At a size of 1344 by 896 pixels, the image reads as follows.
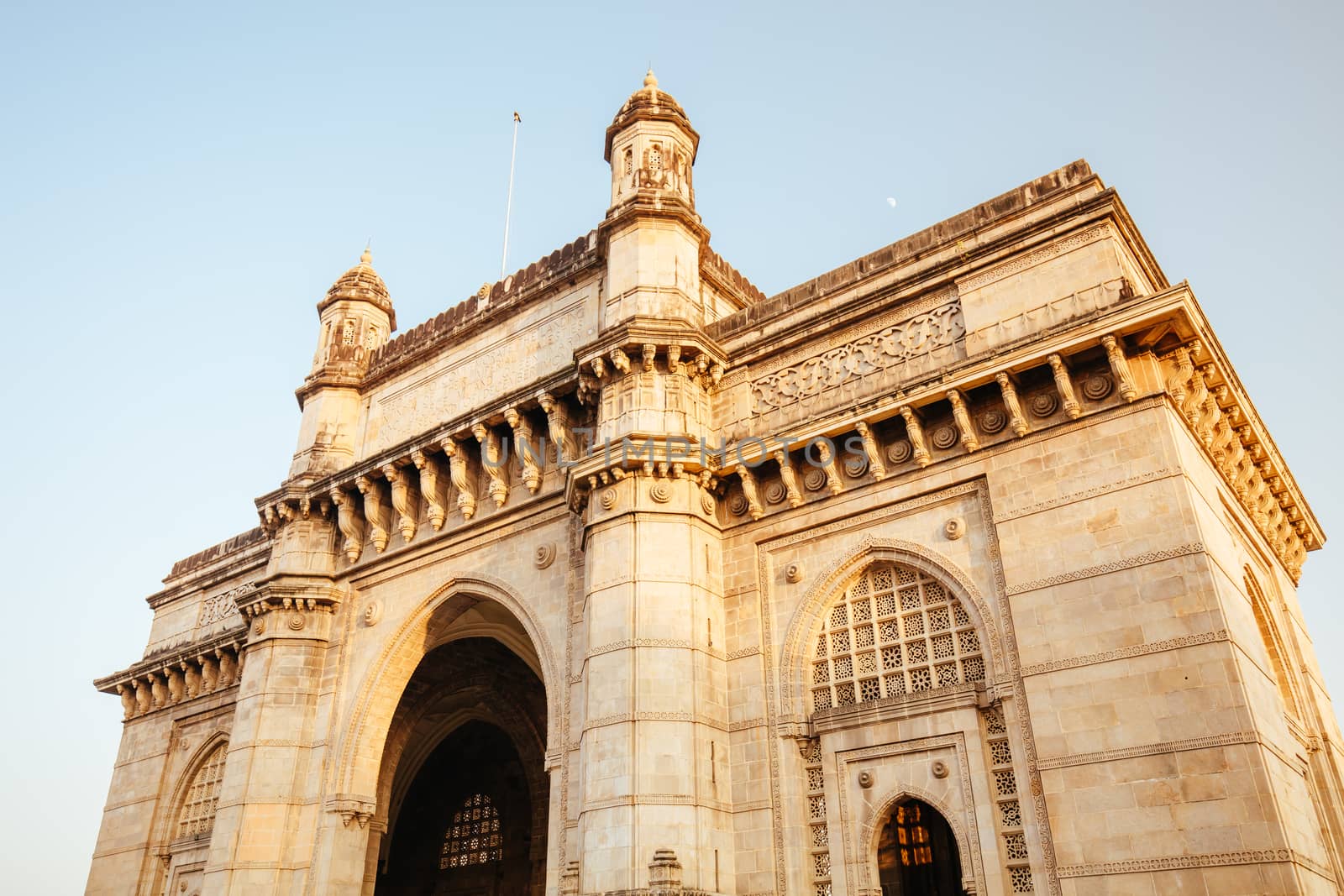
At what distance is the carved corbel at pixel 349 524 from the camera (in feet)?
58.2

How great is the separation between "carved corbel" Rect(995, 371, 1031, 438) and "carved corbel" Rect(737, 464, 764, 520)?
11.1 feet

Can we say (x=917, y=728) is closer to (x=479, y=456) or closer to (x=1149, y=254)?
(x=1149, y=254)

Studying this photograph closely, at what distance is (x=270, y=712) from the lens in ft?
55.0

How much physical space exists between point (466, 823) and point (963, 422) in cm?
1521

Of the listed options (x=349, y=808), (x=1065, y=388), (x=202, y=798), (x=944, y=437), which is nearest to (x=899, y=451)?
(x=944, y=437)

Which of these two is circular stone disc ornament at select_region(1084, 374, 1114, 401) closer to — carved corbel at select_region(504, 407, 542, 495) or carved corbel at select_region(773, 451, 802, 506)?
carved corbel at select_region(773, 451, 802, 506)

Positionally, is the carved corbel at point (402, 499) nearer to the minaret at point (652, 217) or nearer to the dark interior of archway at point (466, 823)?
the minaret at point (652, 217)

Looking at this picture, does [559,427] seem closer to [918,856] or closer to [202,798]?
[918,856]

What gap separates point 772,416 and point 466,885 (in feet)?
43.3

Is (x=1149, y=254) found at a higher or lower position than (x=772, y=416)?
higher

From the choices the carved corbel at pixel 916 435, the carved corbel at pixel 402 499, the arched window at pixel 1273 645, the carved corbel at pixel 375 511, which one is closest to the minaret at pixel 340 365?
→ the carved corbel at pixel 375 511

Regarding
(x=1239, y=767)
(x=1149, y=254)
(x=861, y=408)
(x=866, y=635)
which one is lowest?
(x=1239, y=767)

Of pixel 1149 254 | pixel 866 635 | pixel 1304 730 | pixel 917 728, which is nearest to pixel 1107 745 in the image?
pixel 917 728

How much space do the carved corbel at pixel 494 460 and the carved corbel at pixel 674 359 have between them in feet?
11.4
